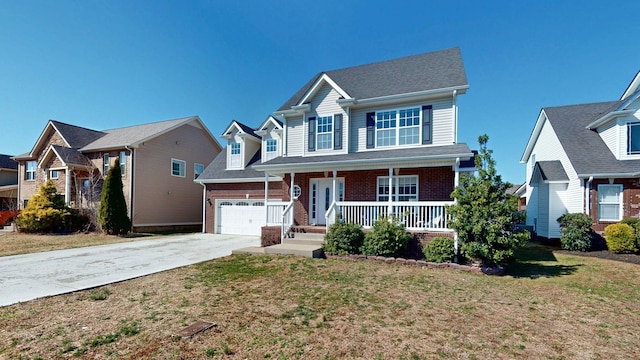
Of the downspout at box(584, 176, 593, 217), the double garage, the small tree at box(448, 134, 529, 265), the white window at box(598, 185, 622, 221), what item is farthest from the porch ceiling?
the white window at box(598, 185, 622, 221)

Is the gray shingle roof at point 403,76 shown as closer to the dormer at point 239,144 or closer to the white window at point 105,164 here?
the dormer at point 239,144

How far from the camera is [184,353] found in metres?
3.69

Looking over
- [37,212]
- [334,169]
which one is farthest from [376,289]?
[37,212]

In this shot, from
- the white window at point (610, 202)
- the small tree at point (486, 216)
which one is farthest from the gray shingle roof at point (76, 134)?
the white window at point (610, 202)

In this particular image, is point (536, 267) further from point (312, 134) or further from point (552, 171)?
point (312, 134)

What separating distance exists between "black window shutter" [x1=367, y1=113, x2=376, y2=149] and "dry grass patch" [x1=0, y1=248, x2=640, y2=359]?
21.2 ft

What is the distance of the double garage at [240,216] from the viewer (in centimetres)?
1731

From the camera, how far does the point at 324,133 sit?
45.4 feet

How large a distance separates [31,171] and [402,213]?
29.6m

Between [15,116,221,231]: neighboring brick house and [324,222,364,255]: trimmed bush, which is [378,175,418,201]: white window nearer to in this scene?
[324,222,364,255]: trimmed bush

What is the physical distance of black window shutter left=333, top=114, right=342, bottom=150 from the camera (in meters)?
13.4

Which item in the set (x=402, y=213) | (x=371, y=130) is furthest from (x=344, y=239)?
(x=371, y=130)

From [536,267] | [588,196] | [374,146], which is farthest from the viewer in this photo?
[588,196]

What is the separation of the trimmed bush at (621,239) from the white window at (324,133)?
1214cm
